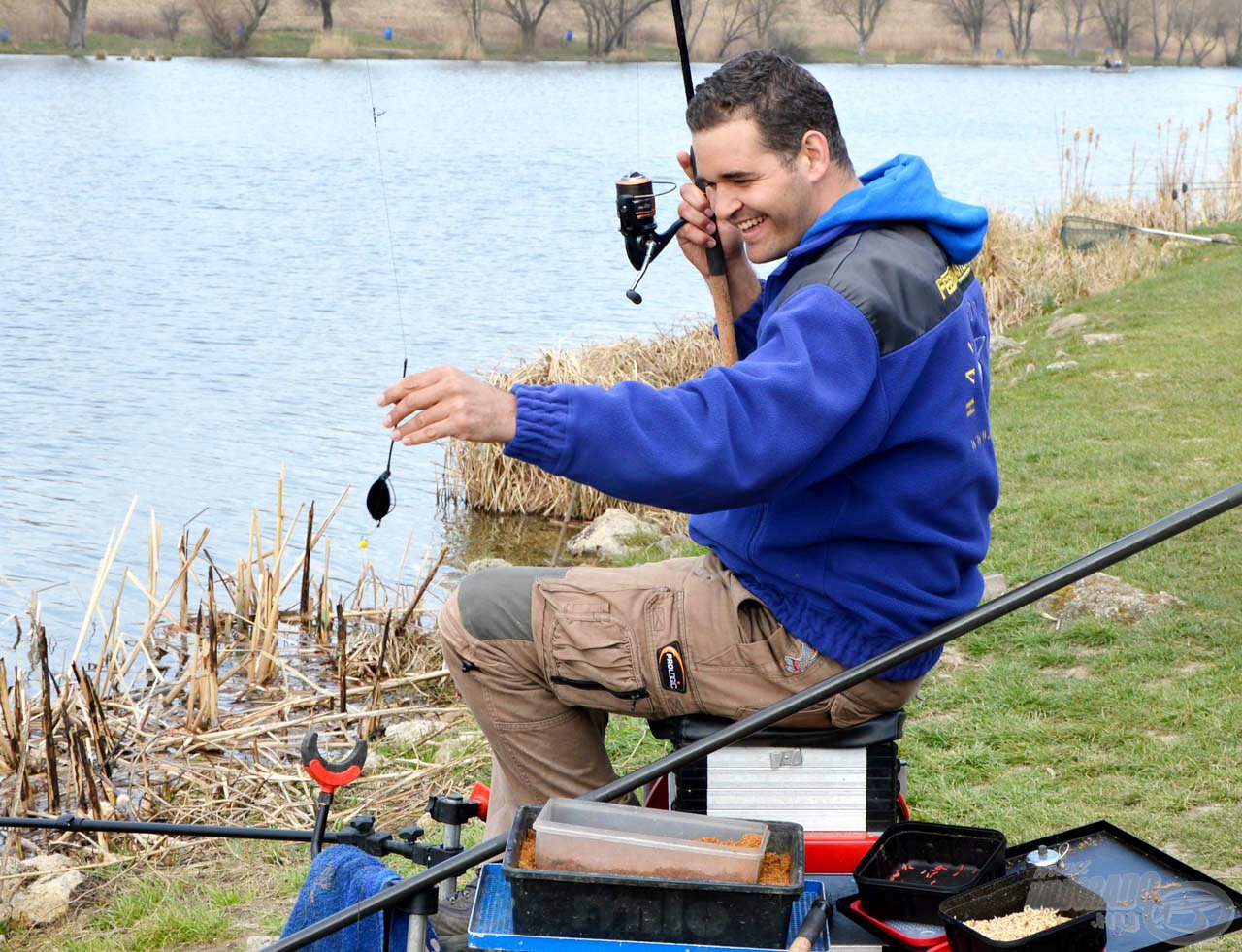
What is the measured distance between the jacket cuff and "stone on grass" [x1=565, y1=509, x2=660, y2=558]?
4.62 meters

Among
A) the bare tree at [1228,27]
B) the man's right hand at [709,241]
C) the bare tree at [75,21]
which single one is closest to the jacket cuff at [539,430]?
the man's right hand at [709,241]

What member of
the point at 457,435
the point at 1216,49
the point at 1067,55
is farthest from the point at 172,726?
the point at 1067,55

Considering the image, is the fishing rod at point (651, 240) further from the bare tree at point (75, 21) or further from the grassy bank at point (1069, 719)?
the bare tree at point (75, 21)

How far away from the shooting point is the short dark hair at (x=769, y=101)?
7.38ft

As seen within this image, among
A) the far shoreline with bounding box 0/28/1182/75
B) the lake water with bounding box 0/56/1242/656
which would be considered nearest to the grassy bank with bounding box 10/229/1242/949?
the lake water with bounding box 0/56/1242/656

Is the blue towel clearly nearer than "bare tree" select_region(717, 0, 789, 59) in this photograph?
Yes

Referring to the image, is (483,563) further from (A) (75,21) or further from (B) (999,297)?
(A) (75,21)

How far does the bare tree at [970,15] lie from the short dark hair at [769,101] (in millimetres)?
46544

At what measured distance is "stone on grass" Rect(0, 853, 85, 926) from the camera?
11.1ft

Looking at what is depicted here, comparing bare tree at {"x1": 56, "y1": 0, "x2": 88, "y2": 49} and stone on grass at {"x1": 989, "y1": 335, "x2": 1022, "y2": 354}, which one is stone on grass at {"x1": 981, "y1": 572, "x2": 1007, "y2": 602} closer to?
stone on grass at {"x1": 989, "y1": 335, "x2": 1022, "y2": 354}

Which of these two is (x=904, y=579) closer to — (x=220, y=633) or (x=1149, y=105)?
(x=220, y=633)

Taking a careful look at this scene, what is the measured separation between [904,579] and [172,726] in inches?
119

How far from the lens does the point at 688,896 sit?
181 centimetres

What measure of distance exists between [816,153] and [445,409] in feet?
2.72
